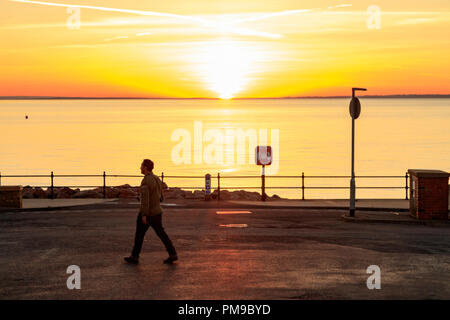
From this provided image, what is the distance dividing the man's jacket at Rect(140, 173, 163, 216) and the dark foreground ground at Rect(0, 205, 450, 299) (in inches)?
40.4

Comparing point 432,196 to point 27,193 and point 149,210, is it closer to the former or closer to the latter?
point 149,210

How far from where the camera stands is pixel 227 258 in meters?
14.3

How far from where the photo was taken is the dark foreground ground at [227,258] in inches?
445

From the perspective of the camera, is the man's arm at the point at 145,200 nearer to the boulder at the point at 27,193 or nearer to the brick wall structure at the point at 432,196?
the brick wall structure at the point at 432,196

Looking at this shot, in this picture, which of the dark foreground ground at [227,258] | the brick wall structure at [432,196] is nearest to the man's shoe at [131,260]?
the dark foreground ground at [227,258]

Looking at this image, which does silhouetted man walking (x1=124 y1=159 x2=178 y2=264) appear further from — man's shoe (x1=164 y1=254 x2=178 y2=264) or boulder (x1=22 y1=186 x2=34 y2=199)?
boulder (x1=22 y1=186 x2=34 y2=199)

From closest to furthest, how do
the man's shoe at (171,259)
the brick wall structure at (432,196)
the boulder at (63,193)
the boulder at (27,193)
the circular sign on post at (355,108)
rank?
the man's shoe at (171,259)
the brick wall structure at (432,196)
the circular sign on post at (355,108)
the boulder at (27,193)
the boulder at (63,193)

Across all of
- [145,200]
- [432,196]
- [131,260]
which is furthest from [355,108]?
[131,260]

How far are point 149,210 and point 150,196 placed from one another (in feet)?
0.90

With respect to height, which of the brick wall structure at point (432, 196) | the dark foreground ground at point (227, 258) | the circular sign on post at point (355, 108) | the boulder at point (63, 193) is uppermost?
the circular sign on post at point (355, 108)

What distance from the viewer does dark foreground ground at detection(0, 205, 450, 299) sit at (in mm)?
11312

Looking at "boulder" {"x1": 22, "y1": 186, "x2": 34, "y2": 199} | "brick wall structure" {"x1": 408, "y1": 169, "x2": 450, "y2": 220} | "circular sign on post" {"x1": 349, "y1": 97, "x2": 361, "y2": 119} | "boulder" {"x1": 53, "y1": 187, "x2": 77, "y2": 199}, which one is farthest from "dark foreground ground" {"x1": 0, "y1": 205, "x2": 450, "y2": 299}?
"boulder" {"x1": 53, "y1": 187, "x2": 77, "y2": 199}

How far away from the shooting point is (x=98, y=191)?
3978cm
